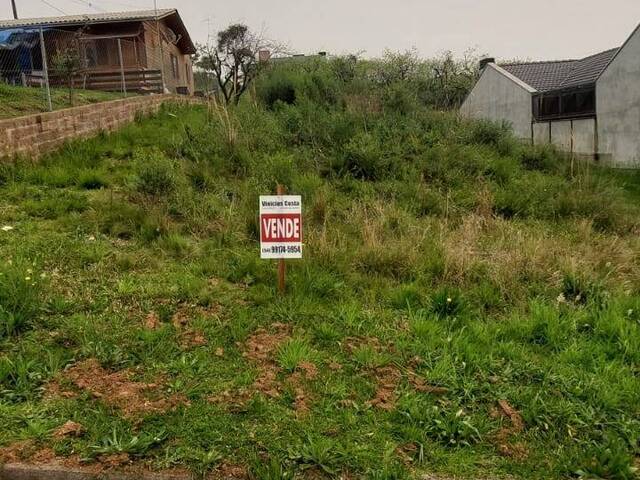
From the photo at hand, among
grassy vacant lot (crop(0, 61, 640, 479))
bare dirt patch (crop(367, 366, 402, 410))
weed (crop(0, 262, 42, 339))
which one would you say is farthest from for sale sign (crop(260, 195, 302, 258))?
weed (crop(0, 262, 42, 339))

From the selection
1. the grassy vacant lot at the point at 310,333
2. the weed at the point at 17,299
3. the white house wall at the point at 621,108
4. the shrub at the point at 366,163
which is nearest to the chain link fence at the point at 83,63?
the grassy vacant lot at the point at 310,333

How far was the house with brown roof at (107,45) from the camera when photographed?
15930 mm

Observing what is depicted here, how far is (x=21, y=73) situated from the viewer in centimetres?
1163

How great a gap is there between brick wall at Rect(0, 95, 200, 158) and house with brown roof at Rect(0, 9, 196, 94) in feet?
16.1

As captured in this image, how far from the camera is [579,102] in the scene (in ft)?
57.3

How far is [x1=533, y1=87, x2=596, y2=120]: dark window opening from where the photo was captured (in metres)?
17.0

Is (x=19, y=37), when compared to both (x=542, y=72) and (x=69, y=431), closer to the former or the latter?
(x=69, y=431)

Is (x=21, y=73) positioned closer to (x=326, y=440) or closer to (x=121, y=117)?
(x=121, y=117)

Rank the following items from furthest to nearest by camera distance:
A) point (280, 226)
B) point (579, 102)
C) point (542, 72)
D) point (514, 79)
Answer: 1. point (542, 72)
2. point (514, 79)
3. point (579, 102)
4. point (280, 226)

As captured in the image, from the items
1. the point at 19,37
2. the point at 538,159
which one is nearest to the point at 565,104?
the point at 538,159

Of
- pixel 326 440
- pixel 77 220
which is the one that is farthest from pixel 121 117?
pixel 326 440

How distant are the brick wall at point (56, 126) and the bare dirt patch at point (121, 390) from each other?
499 centimetres

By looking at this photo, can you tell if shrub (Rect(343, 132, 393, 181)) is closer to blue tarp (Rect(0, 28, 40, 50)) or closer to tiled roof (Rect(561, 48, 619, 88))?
tiled roof (Rect(561, 48, 619, 88))

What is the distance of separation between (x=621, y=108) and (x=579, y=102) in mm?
1890
